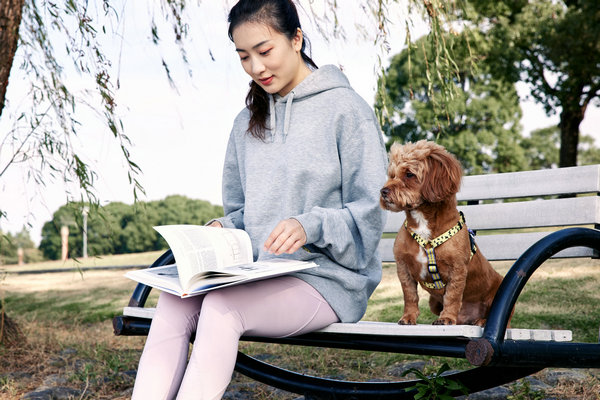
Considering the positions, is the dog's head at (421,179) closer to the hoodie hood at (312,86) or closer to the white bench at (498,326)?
the white bench at (498,326)

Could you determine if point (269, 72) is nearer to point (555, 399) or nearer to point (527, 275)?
point (527, 275)

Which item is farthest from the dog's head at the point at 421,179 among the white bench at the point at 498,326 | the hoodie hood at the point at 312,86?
the hoodie hood at the point at 312,86

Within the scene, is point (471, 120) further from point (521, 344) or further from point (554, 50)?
point (521, 344)

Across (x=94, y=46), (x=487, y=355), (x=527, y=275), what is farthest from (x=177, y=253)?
(x=94, y=46)

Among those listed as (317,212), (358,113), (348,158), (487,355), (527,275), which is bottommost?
(487,355)

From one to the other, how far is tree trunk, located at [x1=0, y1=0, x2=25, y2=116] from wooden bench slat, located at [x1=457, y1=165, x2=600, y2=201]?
294cm

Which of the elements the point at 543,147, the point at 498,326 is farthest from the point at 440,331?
the point at 543,147

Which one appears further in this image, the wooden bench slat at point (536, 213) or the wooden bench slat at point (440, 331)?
the wooden bench slat at point (536, 213)

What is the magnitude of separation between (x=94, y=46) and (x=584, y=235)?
3.02 m

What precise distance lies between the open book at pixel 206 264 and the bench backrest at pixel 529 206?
137cm

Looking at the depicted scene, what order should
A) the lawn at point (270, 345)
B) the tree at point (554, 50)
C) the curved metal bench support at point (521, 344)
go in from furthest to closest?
the tree at point (554, 50), the lawn at point (270, 345), the curved metal bench support at point (521, 344)

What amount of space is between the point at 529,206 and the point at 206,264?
5.65 feet

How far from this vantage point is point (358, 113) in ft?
7.57

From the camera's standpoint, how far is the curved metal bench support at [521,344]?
65.5 inches
